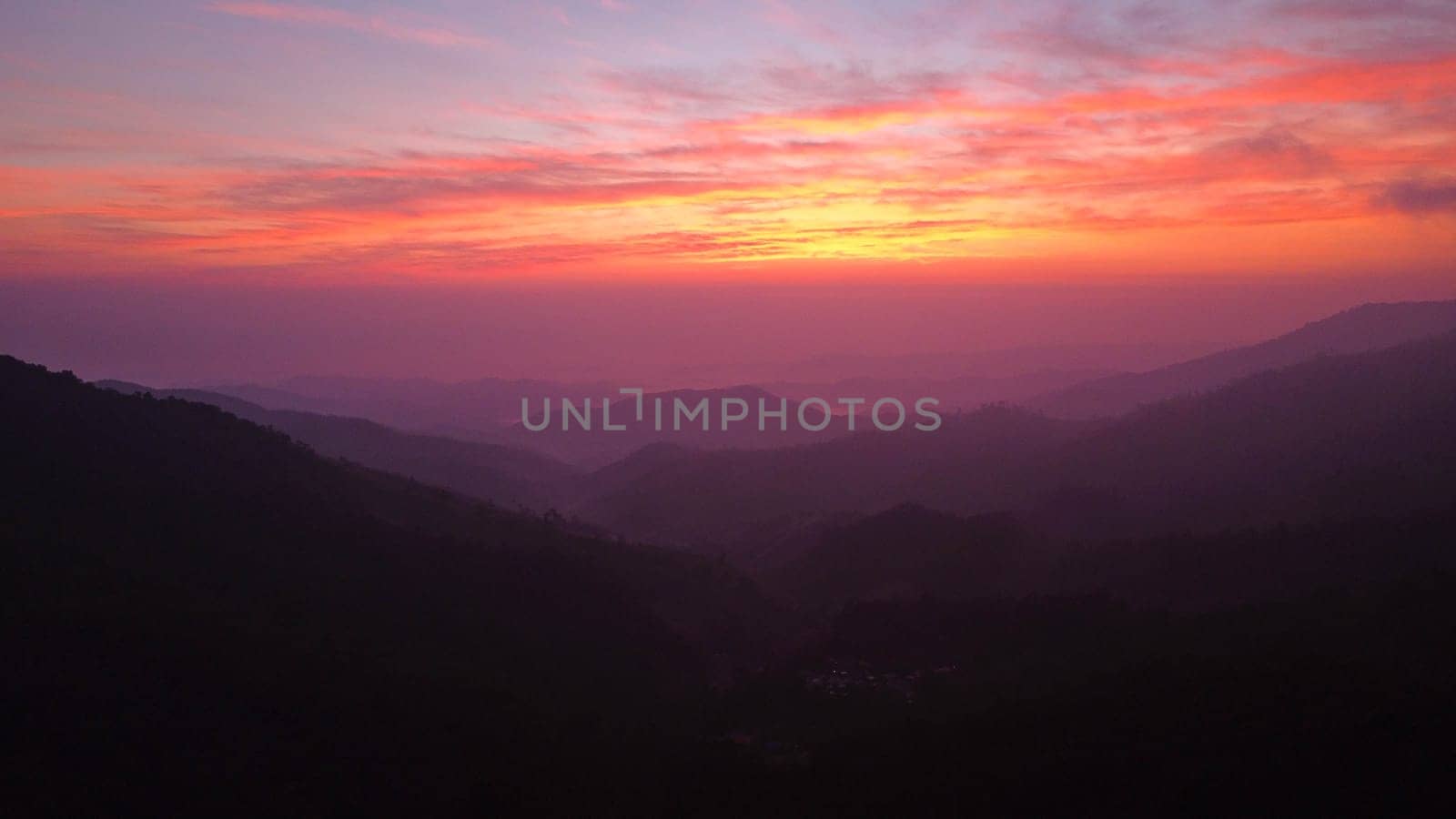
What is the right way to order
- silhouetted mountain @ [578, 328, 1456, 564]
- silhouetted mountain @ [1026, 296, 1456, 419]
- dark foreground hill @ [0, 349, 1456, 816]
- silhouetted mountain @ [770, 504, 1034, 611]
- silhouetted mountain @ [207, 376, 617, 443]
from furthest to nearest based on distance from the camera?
→ 1. silhouetted mountain @ [207, 376, 617, 443]
2. silhouetted mountain @ [1026, 296, 1456, 419]
3. silhouetted mountain @ [578, 328, 1456, 564]
4. silhouetted mountain @ [770, 504, 1034, 611]
5. dark foreground hill @ [0, 349, 1456, 816]

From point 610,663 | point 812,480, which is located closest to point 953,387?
point 812,480

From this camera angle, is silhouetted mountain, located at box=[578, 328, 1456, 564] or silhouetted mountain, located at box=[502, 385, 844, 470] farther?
silhouetted mountain, located at box=[502, 385, 844, 470]

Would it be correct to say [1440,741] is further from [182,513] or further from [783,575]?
[182,513]

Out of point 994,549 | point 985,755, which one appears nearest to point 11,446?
point 985,755

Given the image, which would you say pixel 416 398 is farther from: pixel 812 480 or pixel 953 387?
pixel 812 480

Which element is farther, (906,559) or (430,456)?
(430,456)
